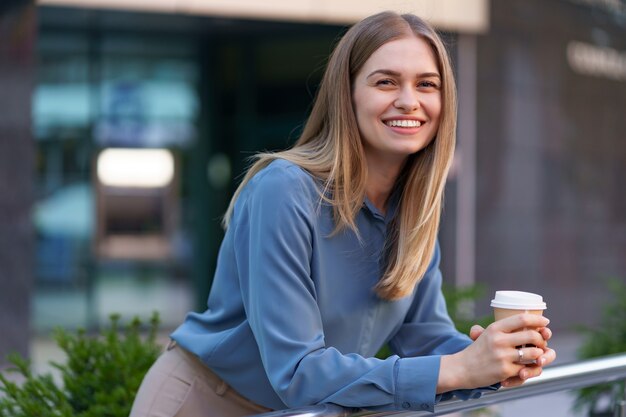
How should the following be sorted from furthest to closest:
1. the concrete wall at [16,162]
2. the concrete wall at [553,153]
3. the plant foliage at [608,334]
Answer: the concrete wall at [553,153]
the concrete wall at [16,162]
the plant foliage at [608,334]

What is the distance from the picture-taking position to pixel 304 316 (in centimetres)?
188

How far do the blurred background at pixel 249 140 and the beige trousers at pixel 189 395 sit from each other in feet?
26.6

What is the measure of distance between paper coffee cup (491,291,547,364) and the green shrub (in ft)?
4.66

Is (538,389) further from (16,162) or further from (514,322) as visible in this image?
(16,162)

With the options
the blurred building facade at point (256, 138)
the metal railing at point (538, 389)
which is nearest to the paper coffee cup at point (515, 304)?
the metal railing at point (538, 389)

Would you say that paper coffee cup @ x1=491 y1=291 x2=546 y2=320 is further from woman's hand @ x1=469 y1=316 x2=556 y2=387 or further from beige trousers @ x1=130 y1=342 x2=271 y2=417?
beige trousers @ x1=130 y1=342 x2=271 y2=417

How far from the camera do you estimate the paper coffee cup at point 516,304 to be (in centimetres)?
180

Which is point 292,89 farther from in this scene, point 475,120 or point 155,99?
point 475,120

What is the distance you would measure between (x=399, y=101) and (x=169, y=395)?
85 cm

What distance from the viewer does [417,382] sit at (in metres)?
1.82

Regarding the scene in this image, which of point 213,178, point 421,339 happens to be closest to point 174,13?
point 213,178

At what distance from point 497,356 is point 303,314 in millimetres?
385

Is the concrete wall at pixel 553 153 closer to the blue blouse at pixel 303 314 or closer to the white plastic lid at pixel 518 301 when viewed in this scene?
the blue blouse at pixel 303 314

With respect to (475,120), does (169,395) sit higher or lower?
lower
